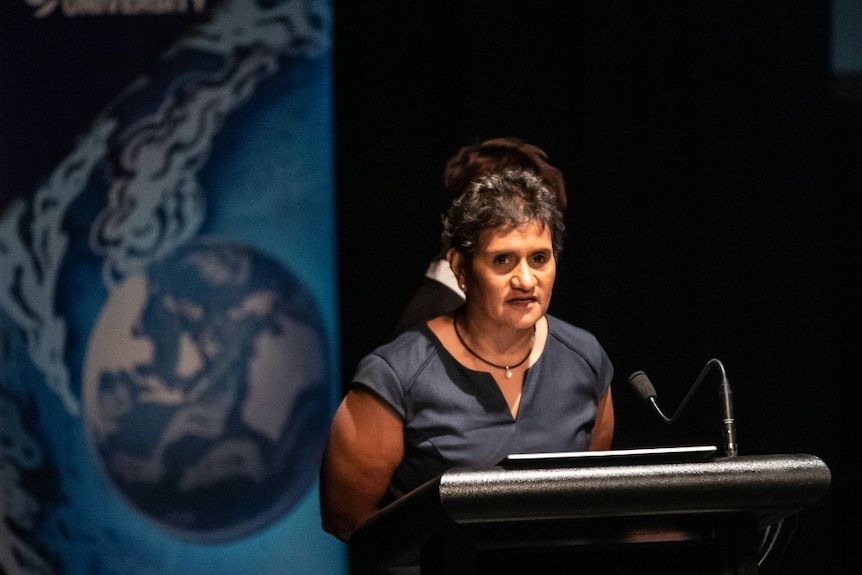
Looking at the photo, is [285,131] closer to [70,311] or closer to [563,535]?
[70,311]

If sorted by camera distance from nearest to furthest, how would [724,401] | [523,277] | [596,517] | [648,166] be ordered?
1. [596,517]
2. [724,401]
3. [523,277]
4. [648,166]

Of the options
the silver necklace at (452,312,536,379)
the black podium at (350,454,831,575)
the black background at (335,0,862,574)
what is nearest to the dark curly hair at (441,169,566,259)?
the silver necklace at (452,312,536,379)

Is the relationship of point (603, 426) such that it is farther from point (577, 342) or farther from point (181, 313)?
point (181, 313)

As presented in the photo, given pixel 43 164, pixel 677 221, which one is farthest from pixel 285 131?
pixel 677 221

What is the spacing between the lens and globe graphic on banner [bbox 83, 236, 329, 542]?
308 centimetres

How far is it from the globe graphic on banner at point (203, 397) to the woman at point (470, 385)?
1.13m

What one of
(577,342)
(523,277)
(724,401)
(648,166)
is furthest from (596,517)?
(648,166)

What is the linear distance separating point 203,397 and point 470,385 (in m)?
1.31

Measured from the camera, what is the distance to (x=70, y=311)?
311 centimetres

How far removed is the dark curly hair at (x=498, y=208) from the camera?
1.92 metres

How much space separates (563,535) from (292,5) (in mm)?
2029

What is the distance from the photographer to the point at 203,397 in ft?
10.1

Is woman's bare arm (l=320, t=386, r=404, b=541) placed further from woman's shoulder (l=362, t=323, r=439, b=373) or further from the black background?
the black background

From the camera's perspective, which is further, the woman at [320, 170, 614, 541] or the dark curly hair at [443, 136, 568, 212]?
the dark curly hair at [443, 136, 568, 212]
